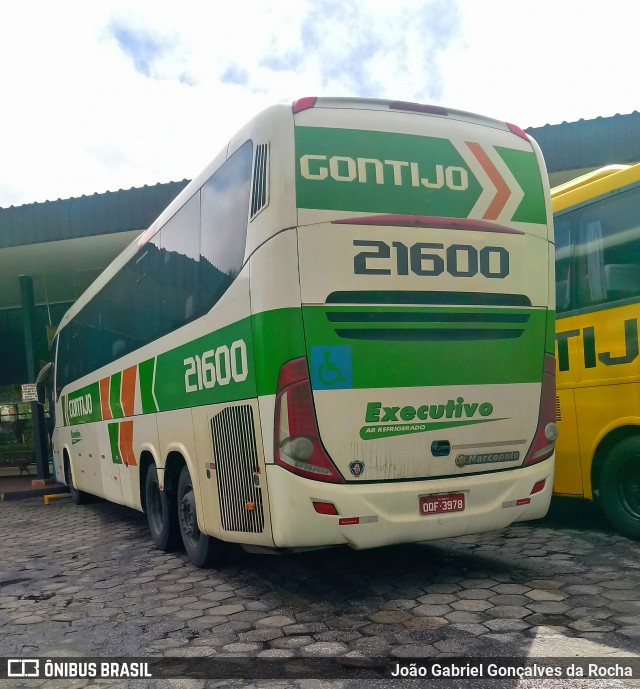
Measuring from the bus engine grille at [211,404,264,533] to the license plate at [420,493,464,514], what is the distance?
1118 mm

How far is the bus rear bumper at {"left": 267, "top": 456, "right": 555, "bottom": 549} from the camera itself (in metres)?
4.88

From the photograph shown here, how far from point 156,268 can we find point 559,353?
13.5ft

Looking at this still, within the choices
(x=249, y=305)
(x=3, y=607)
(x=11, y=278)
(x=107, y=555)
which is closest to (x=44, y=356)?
(x=11, y=278)

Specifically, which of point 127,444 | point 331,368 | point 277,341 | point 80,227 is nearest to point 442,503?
point 331,368

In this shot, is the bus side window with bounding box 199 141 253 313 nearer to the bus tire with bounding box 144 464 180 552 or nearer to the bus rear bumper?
the bus rear bumper

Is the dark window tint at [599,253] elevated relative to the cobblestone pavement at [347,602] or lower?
elevated

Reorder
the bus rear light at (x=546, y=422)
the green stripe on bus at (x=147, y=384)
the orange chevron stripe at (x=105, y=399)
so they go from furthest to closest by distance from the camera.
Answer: the orange chevron stripe at (x=105, y=399) → the green stripe on bus at (x=147, y=384) → the bus rear light at (x=546, y=422)

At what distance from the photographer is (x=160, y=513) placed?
791 centimetres

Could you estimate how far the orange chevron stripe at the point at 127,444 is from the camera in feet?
28.1

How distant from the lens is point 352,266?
5.10m

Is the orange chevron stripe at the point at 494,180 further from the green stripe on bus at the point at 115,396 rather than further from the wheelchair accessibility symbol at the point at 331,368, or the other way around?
the green stripe on bus at the point at 115,396

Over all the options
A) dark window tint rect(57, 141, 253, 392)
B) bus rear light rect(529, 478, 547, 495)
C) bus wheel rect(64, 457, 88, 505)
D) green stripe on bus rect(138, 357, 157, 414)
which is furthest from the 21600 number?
bus wheel rect(64, 457, 88, 505)

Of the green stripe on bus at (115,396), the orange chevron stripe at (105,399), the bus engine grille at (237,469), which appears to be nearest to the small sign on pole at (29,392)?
the orange chevron stripe at (105,399)

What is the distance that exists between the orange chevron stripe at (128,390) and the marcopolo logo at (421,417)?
3.91 m
